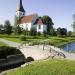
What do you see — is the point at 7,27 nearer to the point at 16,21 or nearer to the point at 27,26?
the point at 27,26

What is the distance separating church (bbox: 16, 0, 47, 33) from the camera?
8968 cm

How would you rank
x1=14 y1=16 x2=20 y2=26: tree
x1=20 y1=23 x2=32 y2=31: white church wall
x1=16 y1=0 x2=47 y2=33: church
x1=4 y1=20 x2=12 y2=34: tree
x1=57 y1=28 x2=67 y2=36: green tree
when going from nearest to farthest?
x1=4 y1=20 x2=12 y2=34: tree, x1=57 y1=28 x2=67 y2=36: green tree, x1=16 y1=0 x2=47 y2=33: church, x1=20 y1=23 x2=32 y2=31: white church wall, x1=14 y1=16 x2=20 y2=26: tree

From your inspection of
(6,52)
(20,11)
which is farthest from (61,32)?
(6,52)

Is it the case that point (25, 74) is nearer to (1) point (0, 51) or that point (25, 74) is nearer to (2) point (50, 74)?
(2) point (50, 74)

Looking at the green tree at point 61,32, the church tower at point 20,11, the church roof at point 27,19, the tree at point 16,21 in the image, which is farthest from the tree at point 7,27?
the green tree at point 61,32

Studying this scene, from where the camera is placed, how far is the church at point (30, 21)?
3531 inches

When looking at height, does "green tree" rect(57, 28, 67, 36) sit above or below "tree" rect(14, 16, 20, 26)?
below

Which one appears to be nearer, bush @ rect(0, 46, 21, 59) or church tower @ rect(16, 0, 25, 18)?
bush @ rect(0, 46, 21, 59)

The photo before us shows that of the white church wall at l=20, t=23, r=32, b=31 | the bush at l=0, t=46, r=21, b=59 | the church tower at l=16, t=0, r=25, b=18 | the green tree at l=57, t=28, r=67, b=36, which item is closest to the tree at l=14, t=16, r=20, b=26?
the church tower at l=16, t=0, r=25, b=18

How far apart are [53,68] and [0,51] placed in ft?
9.87

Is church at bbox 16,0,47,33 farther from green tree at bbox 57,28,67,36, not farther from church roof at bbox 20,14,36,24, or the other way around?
green tree at bbox 57,28,67,36

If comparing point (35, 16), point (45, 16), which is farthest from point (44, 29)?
point (45, 16)

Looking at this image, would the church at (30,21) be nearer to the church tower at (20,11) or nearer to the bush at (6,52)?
the church tower at (20,11)

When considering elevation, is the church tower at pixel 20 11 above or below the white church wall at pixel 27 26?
above
